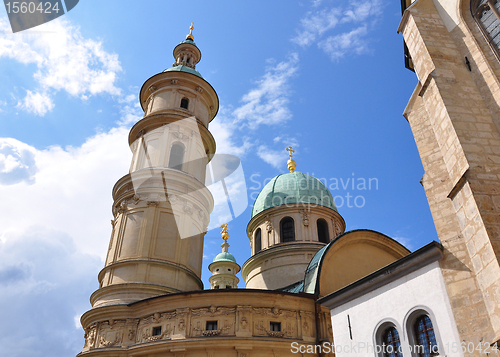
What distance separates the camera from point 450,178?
32.6ft

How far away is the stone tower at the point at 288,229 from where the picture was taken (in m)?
25.0

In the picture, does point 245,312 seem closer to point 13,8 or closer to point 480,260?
point 480,260

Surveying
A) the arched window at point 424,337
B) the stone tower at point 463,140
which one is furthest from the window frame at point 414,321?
the stone tower at point 463,140

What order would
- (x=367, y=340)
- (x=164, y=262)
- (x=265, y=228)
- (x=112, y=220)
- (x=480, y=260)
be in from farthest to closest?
(x=265, y=228)
(x=112, y=220)
(x=164, y=262)
(x=367, y=340)
(x=480, y=260)

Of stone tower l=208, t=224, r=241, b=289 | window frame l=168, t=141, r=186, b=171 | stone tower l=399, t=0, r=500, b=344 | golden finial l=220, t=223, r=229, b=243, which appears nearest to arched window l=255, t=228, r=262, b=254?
window frame l=168, t=141, r=186, b=171

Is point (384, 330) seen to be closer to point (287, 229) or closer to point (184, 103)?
point (287, 229)

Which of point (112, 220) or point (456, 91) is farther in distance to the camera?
point (112, 220)

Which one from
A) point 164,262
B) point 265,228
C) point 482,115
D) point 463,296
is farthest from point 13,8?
point 265,228

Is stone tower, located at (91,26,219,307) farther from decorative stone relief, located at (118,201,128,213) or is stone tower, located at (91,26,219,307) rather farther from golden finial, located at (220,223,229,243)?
golden finial, located at (220,223,229,243)

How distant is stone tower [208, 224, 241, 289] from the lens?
44.0 m

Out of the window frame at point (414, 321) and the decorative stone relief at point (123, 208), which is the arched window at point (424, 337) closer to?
the window frame at point (414, 321)

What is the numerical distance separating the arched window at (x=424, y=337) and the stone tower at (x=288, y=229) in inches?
559

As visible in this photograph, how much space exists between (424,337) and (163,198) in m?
15.5

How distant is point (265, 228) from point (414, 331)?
1794 centimetres
